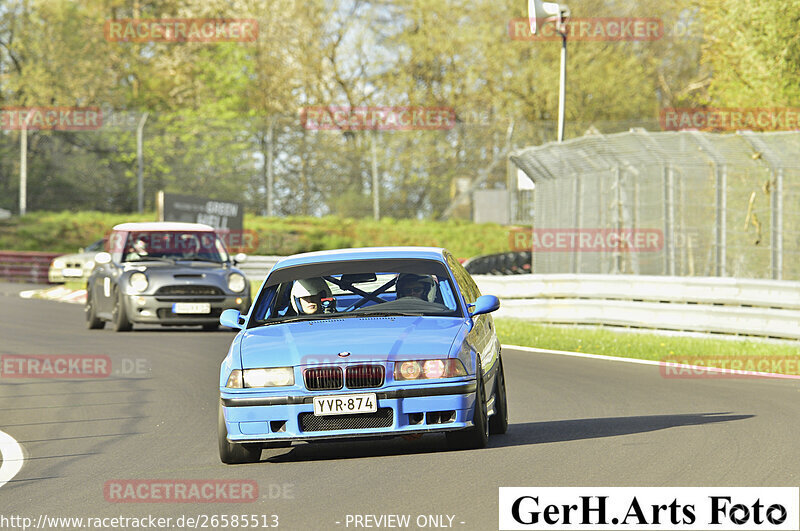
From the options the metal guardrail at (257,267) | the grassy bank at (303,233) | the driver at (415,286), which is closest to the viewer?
the driver at (415,286)

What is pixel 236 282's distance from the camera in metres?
19.8

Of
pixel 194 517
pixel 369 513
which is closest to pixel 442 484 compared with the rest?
pixel 369 513

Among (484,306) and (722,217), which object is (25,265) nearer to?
(722,217)

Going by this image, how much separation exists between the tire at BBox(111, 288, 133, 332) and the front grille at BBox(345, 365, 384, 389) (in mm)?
11897

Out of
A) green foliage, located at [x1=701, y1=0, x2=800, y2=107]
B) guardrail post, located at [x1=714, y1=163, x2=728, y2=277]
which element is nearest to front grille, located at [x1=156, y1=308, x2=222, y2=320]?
guardrail post, located at [x1=714, y1=163, x2=728, y2=277]

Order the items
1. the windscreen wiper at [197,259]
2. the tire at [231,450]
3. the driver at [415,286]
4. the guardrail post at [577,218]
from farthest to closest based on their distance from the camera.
→ the guardrail post at [577,218]
the windscreen wiper at [197,259]
the driver at [415,286]
the tire at [231,450]

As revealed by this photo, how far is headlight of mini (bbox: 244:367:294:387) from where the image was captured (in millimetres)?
8258

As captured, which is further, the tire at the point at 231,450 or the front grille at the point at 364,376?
the tire at the point at 231,450

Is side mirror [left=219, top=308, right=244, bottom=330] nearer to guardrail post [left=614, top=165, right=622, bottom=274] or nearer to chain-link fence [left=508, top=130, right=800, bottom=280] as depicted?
chain-link fence [left=508, top=130, right=800, bottom=280]

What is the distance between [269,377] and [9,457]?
2.14 metres

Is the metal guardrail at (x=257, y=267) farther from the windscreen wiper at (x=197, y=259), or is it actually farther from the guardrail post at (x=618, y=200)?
the guardrail post at (x=618, y=200)

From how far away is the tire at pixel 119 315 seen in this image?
773 inches

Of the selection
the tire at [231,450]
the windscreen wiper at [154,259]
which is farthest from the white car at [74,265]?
the tire at [231,450]

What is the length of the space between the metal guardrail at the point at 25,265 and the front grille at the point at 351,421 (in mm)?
29218
